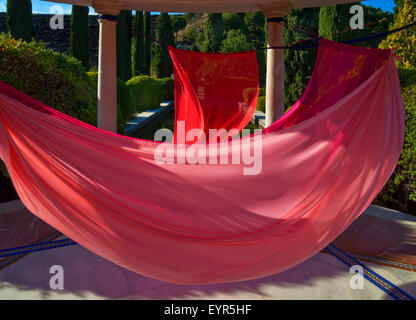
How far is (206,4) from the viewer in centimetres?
525

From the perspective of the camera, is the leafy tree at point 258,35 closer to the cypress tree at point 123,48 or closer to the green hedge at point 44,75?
the cypress tree at point 123,48

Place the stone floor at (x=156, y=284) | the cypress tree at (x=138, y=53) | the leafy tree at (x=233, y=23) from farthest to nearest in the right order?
the leafy tree at (x=233, y=23) < the cypress tree at (x=138, y=53) < the stone floor at (x=156, y=284)

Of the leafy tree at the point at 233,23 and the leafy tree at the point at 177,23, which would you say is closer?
the leafy tree at the point at 233,23

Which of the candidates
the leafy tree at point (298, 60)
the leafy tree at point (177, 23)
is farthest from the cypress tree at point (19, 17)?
the leafy tree at point (177, 23)

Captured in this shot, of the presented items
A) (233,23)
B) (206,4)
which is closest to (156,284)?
(206,4)

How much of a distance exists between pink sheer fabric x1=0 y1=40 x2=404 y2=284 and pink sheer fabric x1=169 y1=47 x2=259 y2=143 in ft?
7.56

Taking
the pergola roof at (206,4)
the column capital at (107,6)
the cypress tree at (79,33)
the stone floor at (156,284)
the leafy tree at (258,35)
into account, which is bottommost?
the stone floor at (156,284)

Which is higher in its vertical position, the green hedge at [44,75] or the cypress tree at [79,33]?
the cypress tree at [79,33]

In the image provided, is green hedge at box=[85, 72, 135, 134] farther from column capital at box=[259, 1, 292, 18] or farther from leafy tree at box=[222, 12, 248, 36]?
leafy tree at box=[222, 12, 248, 36]

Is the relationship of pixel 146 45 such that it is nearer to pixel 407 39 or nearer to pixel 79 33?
pixel 79 33

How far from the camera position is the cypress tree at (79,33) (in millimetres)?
15533

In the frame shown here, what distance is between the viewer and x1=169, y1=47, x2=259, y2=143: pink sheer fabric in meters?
5.05

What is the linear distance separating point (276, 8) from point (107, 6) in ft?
8.19

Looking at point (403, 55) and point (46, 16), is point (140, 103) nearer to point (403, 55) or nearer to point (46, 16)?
point (403, 55)
